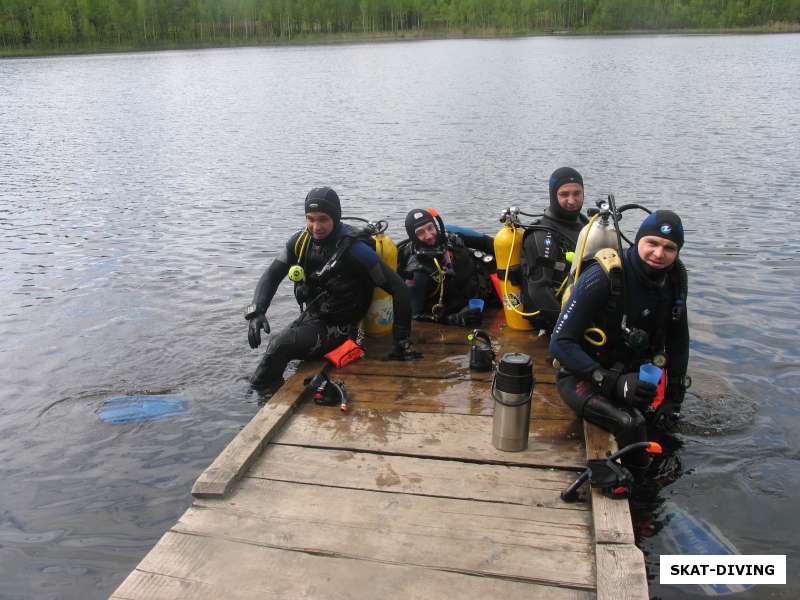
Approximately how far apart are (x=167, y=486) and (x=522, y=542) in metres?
3.24

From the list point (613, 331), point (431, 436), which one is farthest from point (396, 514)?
point (613, 331)

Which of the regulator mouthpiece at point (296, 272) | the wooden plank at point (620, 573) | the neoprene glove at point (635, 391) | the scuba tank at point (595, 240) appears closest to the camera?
the wooden plank at point (620, 573)

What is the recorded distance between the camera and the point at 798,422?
6.48 meters

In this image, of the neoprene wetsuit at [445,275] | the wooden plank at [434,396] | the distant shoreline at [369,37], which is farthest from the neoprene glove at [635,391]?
the distant shoreline at [369,37]

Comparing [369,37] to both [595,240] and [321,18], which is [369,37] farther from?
[595,240]

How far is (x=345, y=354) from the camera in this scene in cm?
650

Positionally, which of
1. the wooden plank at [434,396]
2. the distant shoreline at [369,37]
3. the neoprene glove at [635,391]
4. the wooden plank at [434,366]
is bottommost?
the wooden plank at [434,366]

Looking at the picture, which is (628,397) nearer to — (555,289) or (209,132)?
(555,289)

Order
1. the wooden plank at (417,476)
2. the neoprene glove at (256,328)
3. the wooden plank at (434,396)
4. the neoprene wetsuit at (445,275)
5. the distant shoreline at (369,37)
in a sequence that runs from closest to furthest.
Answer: the wooden plank at (417,476)
the wooden plank at (434,396)
the neoprene glove at (256,328)
the neoprene wetsuit at (445,275)
the distant shoreline at (369,37)

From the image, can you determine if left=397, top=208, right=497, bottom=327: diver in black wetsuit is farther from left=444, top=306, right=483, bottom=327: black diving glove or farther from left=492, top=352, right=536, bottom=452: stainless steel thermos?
left=492, top=352, right=536, bottom=452: stainless steel thermos

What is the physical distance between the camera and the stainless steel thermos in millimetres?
4588

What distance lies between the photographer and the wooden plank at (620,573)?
3.32 meters

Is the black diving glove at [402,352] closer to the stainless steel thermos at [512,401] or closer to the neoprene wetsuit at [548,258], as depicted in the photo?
the neoprene wetsuit at [548,258]

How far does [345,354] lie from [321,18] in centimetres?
11385
